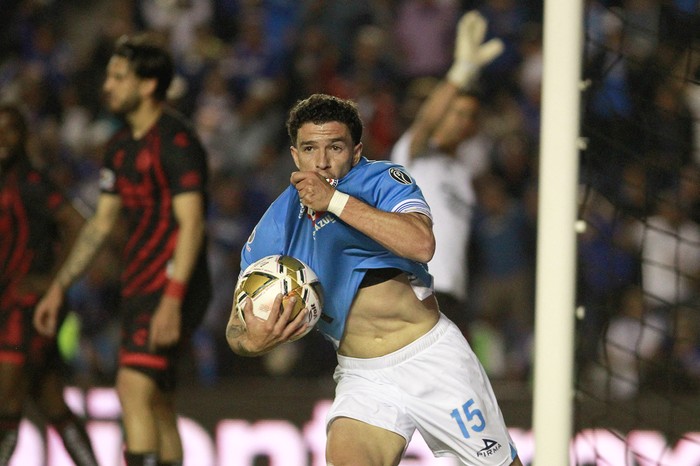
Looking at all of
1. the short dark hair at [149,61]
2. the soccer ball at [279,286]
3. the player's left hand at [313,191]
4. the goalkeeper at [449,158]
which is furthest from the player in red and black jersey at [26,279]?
the player's left hand at [313,191]

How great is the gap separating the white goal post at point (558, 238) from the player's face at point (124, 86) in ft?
8.20

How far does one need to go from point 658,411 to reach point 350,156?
3.61 m

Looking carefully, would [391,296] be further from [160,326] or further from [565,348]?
[160,326]

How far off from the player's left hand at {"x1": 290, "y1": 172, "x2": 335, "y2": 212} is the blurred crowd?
13.0 ft

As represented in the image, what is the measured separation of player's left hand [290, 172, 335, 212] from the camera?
11.0 feet

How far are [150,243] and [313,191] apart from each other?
6.81 feet

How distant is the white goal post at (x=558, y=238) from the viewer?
339 cm

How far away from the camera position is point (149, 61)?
535 centimetres

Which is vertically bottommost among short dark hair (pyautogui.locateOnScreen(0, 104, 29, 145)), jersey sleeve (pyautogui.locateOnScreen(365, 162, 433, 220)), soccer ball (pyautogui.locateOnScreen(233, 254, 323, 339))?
soccer ball (pyautogui.locateOnScreen(233, 254, 323, 339))

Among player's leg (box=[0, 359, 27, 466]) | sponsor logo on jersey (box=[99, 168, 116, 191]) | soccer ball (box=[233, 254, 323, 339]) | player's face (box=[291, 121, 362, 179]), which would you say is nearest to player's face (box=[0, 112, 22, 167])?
sponsor logo on jersey (box=[99, 168, 116, 191])

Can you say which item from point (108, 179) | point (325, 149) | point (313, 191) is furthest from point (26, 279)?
point (313, 191)

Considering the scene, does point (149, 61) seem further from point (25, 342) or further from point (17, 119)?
point (25, 342)

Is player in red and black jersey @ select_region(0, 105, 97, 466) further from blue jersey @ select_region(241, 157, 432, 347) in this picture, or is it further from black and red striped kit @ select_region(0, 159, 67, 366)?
blue jersey @ select_region(241, 157, 432, 347)

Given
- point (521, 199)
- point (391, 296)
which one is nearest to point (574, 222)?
point (391, 296)
